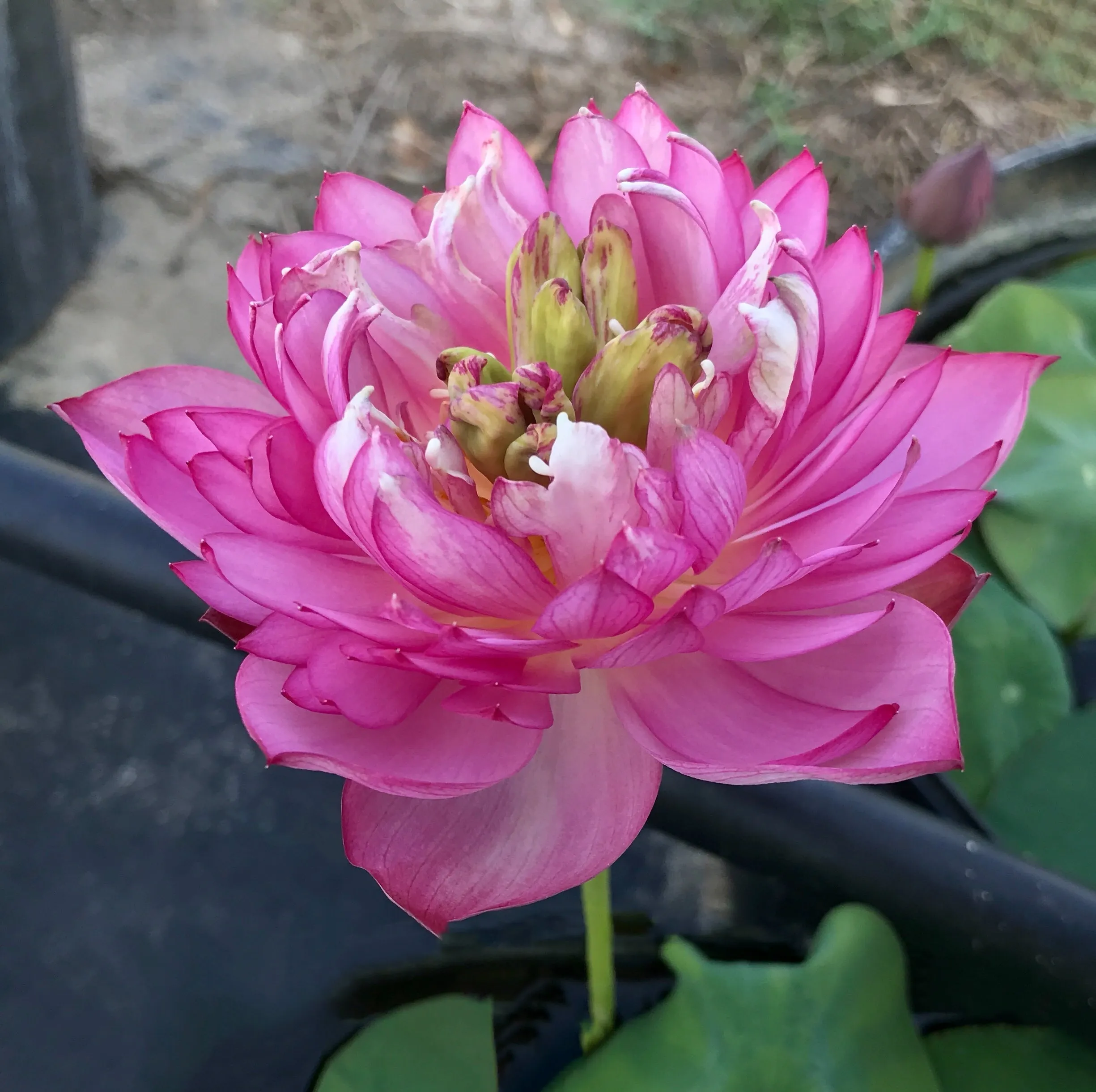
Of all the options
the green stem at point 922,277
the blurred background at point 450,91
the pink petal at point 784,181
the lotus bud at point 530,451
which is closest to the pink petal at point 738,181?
the pink petal at point 784,181

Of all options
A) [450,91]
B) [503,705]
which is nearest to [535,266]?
[503,705]

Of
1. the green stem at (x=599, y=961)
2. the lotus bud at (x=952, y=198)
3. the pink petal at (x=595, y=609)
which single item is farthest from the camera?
the lotus bud at (x=952, y=198)

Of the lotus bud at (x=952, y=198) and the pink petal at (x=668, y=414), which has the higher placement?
the pink petal at (x=668, y=414)

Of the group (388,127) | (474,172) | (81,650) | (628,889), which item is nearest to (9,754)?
(81,650)

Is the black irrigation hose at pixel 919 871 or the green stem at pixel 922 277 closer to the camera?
the black irrigation hose at pixel 919 871

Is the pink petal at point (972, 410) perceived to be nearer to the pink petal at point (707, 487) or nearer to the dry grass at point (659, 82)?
the pink petal at point (707, 487)
